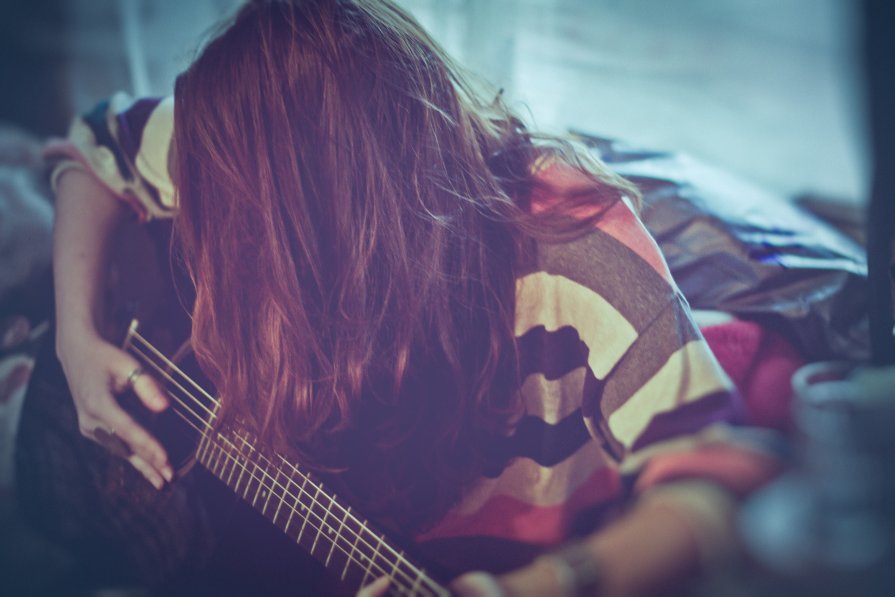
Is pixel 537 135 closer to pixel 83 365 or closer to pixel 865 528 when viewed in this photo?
pixel 865 528

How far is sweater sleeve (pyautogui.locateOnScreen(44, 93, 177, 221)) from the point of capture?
618mm

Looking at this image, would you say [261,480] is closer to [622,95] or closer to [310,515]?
[310,515]

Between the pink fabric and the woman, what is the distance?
0.07 meters

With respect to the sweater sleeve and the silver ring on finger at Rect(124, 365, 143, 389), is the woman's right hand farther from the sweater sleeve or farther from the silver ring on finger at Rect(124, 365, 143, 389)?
the sweater sleeve

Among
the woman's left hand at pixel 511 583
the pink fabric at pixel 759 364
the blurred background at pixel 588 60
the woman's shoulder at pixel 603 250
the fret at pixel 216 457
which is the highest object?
the blurred background at pixel 588 60

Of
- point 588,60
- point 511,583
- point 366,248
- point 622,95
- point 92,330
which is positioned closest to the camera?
point 511,583

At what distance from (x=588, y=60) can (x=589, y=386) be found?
18.0 inches

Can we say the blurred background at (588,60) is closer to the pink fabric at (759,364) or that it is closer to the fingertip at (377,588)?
the pink fabric at (759,364)

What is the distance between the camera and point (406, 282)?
1.70 ft

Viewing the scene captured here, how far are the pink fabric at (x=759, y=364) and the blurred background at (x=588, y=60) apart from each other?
18 cm

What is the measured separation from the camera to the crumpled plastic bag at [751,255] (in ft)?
1.90

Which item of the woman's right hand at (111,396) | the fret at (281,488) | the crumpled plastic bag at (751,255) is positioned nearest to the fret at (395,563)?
the fret at (281,488)

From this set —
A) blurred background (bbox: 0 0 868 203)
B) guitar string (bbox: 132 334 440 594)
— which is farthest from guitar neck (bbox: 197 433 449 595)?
blurred background (bbox: 0 0 868 203)

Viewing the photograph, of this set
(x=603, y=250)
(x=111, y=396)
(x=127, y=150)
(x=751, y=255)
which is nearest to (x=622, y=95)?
(x=751, y=255)
